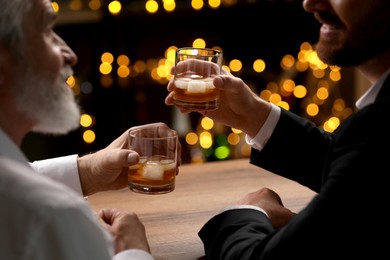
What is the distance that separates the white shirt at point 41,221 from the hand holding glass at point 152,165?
0.60 metres

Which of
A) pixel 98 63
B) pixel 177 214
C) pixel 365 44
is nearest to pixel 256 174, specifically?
pixel 177 214

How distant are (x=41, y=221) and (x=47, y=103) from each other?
1.11 feet

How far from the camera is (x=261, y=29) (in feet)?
12.4

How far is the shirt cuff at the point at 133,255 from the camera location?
1357mm

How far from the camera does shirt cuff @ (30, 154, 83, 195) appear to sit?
180 centimetres

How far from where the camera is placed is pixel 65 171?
181 centimetres

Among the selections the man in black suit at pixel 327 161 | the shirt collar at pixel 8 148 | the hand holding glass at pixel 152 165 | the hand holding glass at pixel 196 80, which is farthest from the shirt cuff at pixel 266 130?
the shirt collar at pixel 8 148

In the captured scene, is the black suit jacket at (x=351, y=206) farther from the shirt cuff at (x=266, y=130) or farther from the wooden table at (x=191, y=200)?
the shirt cuff at (x=266, y=130)

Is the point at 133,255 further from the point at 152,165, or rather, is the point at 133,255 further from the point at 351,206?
the point at 351,206

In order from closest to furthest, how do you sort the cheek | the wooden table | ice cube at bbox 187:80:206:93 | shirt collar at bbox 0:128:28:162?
shirt collar at bbox 0:128:28:162 → the cheek → the wooden table → ice cube at bbox 187:80:206:93

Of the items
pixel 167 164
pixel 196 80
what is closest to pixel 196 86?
pixel 196 80

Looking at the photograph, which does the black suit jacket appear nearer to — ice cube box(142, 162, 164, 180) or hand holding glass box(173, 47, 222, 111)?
ice cube box(142, 162, 164, 180)

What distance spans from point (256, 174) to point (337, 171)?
2.84 ft

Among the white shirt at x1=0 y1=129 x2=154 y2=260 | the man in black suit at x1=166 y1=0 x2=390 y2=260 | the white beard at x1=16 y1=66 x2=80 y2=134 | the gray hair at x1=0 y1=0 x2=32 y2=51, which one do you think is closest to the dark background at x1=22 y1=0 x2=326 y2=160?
the man in black suit at x1=166 y1=0 x2=390 y2=260
